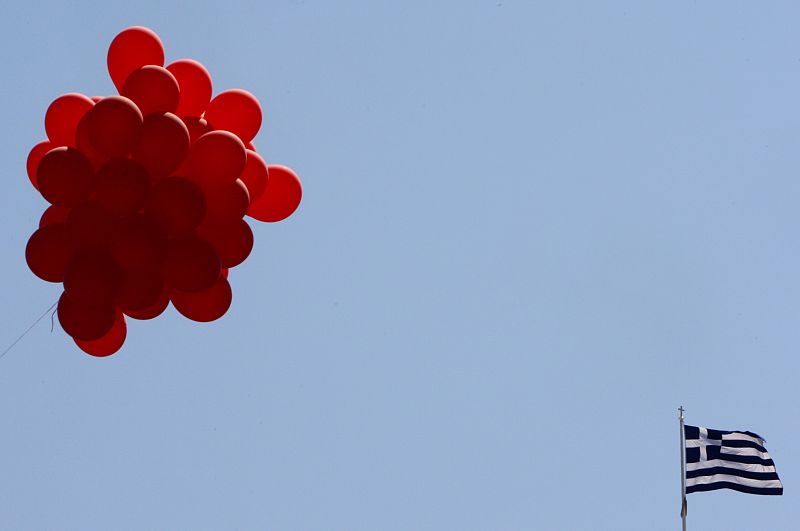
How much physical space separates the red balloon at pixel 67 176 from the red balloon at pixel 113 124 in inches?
15.8

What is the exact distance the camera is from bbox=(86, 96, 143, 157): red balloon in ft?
86.2

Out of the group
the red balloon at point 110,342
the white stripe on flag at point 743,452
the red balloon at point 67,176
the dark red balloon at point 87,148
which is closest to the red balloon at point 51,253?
the red balloon at point 67,176

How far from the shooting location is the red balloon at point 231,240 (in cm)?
2731

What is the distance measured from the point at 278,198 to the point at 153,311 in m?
2.67

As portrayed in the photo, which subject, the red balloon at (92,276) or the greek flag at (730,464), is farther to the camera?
the greek flag at (730,464)

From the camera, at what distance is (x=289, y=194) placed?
2866 centimetres

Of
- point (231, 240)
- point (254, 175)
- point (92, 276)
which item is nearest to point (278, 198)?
point (254, 175)

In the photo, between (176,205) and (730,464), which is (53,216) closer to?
(176,205)

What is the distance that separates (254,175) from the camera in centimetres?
2781

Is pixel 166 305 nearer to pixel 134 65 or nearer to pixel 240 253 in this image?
pixel 240 253

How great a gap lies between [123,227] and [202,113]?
270cm

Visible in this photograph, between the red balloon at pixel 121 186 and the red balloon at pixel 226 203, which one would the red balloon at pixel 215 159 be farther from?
the red balloon at pixel 121 186

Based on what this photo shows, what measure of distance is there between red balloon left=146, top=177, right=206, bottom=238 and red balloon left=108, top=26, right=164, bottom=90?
2.25 meters

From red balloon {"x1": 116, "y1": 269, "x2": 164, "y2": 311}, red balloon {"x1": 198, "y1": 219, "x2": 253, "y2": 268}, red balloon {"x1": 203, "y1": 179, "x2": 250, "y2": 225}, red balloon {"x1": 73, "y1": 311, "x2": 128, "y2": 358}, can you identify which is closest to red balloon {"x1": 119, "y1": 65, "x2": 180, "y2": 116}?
red balloon {"x1": 203, "y1": 179, "x2": 250, "y2": 225}
